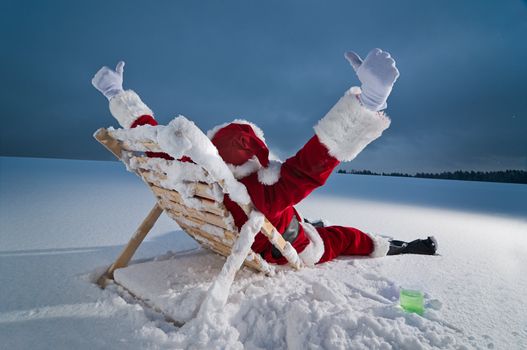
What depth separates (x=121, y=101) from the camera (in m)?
1.90

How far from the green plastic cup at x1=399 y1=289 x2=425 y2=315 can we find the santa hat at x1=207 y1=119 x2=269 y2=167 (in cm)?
98

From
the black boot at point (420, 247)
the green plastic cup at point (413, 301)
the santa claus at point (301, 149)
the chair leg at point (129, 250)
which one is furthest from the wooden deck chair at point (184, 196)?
the black boot at point (420, 247)

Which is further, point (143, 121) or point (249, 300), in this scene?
point (143, 121)

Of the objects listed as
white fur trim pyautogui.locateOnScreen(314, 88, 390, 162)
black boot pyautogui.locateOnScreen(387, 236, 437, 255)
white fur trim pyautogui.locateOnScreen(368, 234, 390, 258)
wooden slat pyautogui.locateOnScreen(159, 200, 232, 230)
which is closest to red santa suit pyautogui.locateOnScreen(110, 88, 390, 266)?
white fur trim pyautogui.locateOnScreen(314, 88, 390, 162)

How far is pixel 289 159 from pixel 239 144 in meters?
0.26

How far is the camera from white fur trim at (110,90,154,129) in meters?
1.88

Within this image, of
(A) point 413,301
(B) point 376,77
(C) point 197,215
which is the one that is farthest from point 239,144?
(A) point 413,301

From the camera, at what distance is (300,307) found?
1.40 m

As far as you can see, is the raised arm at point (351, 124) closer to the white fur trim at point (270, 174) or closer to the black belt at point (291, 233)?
the white fur trim at point (270, 174)

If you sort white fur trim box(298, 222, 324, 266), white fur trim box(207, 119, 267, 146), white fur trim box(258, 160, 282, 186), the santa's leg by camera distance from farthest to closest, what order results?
the santa's leg
white fur trim box(298, 222, 324, 266)
white fur trim box(207, 119, 267, 146)
white fur trim box(258, 160, 282, 186)

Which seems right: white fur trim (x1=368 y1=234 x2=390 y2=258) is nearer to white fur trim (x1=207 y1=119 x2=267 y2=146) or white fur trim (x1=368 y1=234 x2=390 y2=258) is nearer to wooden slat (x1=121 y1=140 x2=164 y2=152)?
white fur trim (x1=207 y1=119 x2=267 y2=146)

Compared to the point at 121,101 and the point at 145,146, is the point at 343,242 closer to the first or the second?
the point at 145,146

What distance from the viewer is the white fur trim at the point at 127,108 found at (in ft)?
6.17

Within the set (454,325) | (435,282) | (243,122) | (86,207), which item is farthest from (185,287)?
(86,207)
